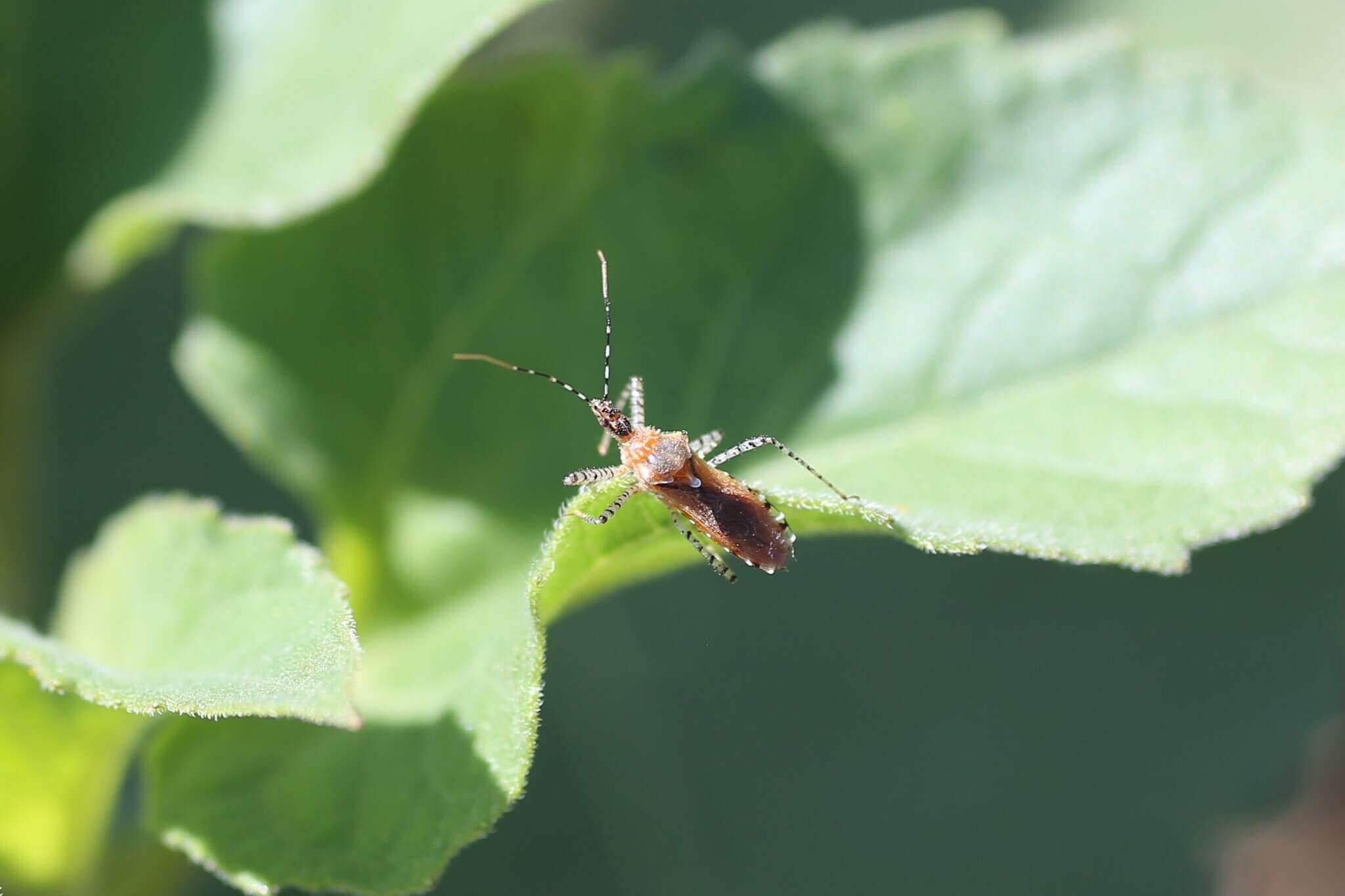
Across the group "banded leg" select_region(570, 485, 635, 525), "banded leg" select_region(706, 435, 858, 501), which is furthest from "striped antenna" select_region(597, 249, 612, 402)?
"banded leg" select_region(570, 485, 635, 525)

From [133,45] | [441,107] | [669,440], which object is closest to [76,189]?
[133,45]

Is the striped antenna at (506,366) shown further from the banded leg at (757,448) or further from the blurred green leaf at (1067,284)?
the blurred green leaf at (1067,284)

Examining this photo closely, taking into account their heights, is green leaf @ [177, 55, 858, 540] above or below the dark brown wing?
above

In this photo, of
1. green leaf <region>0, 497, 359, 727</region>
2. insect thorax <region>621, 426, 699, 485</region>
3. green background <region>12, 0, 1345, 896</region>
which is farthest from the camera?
green background <region>12, 0, 1345, 896</region>

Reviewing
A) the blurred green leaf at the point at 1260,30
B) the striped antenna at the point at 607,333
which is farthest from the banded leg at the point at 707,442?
the blurred green leaf at the point at 1260,30

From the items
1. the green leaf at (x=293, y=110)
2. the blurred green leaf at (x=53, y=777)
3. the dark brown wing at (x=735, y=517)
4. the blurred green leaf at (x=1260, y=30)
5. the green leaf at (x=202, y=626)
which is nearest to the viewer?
the green leaf at (x=202, y=626)

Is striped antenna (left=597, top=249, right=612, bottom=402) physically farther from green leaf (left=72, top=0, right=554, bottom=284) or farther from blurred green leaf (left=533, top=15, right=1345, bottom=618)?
green leaf (left=72, top=0, right=554, bottom=284)

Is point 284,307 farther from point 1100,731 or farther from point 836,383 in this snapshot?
point 1100,731
